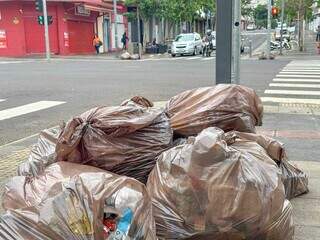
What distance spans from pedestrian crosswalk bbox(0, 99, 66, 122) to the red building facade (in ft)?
80.8

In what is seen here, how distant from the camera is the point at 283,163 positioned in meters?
4.31

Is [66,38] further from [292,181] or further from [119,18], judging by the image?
[292,181]

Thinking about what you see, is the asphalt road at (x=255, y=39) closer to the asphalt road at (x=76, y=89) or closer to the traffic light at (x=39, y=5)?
the traffic light at (x=39, y=5)

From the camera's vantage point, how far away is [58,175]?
9.66 feet

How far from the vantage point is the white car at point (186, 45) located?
3372 cm

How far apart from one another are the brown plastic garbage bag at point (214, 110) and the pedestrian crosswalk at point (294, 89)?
258 inches

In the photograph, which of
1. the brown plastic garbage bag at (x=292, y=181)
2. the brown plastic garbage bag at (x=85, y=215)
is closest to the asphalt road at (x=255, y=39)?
the brown plastic garbage bag at (x=292, y=181)

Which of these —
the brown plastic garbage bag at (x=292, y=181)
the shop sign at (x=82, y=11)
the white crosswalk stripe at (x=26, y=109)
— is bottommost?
the white crosswalk stripe at (x=26, y=109)

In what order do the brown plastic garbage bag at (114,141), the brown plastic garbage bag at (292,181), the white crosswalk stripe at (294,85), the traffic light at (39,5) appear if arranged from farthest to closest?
the traffic light at (39,5) → the white crosswalk stripe at (294,85) → the brown plastic garbage bag at (292,181) → the brown plastic garbage bag at (114,141)

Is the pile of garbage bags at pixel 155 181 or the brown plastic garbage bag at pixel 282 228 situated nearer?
the pile of garbage bags at pixel 155 181

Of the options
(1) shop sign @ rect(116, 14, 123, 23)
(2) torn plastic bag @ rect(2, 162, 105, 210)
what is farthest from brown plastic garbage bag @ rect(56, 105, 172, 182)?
(1) shop sign @ rect(116, 14, 123, 23)

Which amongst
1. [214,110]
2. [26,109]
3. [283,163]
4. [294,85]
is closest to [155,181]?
[214,110]

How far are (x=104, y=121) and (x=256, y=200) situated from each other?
1122 millimetres

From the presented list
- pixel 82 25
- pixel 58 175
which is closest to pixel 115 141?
pixel 58 175
